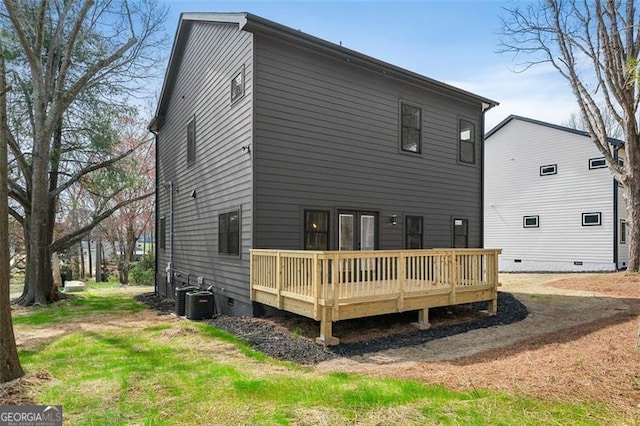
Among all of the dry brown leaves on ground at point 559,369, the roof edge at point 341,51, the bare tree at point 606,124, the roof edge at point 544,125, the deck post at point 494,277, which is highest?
the bare tree at point 606,124

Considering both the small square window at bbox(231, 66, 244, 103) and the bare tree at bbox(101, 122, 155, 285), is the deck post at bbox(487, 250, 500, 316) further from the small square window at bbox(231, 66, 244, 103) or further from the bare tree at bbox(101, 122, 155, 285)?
the bare tree at bbox(101, 122, 155, 285)

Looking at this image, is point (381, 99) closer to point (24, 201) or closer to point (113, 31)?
point (113, 31)

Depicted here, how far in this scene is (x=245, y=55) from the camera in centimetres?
827

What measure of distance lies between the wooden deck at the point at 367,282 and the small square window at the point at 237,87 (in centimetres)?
346

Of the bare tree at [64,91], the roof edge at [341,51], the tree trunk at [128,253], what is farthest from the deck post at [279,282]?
the tree trunk at [128,253]

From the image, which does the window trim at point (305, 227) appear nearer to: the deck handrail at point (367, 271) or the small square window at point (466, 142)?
the deck handrail at point (367, 271)

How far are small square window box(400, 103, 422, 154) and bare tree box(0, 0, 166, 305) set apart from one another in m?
8.85

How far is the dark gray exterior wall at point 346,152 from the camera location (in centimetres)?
814

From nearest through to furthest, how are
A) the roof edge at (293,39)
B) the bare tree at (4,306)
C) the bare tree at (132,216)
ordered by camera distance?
the bare tree at (4,306) < the roof edge at (293,39) < the bare tree at (132,216)

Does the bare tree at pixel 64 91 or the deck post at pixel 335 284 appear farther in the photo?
the bare tree at pixel 64 91

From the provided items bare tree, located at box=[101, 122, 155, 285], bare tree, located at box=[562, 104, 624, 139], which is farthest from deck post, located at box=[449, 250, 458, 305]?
bare tree, located at box=[562, 104, 624, 139]

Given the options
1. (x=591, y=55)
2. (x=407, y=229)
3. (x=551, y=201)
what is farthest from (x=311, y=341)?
(x=551, y=201)

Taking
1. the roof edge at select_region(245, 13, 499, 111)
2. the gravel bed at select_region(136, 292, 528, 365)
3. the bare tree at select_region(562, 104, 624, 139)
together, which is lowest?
the gravel bed at select_region(136, 292, 528, 365)

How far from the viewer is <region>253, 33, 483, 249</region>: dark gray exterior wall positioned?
8.14 m
